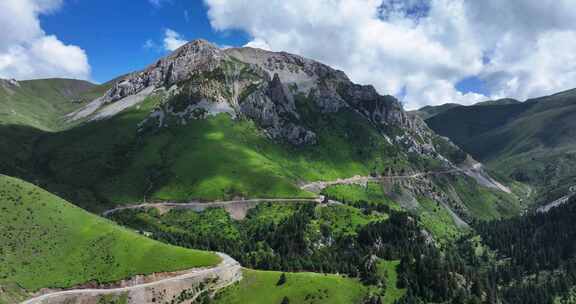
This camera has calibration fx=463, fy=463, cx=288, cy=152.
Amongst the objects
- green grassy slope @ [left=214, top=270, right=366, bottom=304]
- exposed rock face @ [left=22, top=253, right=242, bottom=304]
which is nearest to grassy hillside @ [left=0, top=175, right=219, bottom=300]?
exposed rock face @ [left=22, top=253, right=242, bottom=304]

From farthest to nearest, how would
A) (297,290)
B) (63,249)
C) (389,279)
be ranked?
1. (389,279)
2. (63,249)
3. (297,290)

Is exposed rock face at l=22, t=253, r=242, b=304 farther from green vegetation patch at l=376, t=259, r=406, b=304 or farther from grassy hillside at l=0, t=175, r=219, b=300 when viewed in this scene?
green vegetation patch at l=376, t=259, r=406, b=304

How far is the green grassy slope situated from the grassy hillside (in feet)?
54.9

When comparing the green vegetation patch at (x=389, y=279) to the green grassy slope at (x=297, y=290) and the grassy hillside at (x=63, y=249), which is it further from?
the grassy hillside at (x=63, y=249)

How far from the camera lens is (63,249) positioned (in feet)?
552

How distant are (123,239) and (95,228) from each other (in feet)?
45.4

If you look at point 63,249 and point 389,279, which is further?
point 389,279

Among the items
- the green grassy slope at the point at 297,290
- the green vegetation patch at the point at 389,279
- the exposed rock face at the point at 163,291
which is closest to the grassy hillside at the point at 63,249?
the exposed rock face at the point at 163,291

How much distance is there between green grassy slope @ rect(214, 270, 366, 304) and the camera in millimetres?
154375

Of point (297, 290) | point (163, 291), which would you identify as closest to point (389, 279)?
point (297, 290)

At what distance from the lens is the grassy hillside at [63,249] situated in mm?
155750

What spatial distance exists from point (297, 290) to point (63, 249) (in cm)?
8631

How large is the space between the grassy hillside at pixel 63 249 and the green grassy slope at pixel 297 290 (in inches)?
659

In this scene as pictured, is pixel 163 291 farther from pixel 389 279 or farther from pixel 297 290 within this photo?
pixel 389 279
